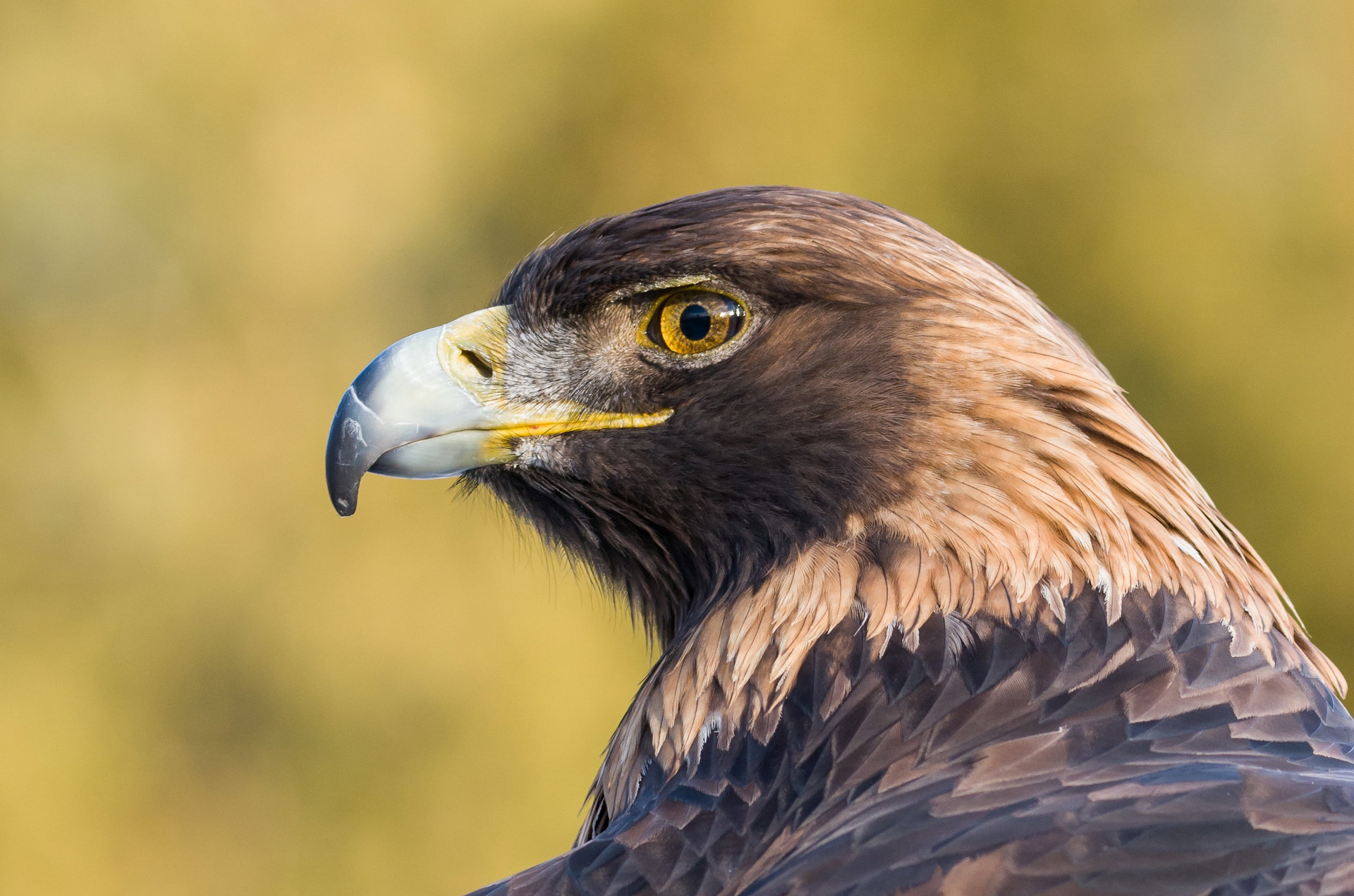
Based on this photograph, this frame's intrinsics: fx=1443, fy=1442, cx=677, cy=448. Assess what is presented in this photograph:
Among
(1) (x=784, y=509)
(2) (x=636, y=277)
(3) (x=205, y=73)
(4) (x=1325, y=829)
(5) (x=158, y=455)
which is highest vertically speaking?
(3) (x=205, y=73)

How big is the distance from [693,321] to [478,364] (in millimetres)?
354

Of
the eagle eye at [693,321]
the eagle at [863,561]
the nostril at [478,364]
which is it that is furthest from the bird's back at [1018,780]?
the nostril at [478,364]

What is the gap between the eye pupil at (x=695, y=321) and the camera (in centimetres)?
218

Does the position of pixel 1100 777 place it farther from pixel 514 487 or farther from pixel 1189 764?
pixel 514 487

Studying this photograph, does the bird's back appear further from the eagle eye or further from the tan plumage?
the eagle eye

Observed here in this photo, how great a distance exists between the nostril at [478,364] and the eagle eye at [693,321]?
0.83 feet

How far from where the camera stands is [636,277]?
2.18 metres

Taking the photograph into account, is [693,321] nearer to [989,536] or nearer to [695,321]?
[695,321]

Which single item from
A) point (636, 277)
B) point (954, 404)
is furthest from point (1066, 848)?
point (636, 277)

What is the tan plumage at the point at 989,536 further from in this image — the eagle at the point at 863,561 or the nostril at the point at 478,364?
the nostril at the point at 478,364

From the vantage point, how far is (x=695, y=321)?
2.19 metres

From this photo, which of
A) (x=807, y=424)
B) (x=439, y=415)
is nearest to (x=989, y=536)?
(x=807, y=424)

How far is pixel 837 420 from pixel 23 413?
6007 mm

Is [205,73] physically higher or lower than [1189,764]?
higher
